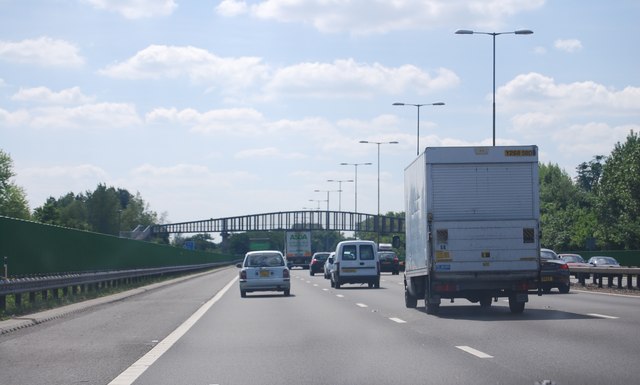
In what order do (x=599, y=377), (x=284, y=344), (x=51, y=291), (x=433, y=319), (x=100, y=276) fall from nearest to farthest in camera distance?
(x=599, y=377), (x=284, y=344), (x=433, y=319), (x=51, y=291), (x=100, y=276)

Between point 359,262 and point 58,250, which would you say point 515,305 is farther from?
point 359,262

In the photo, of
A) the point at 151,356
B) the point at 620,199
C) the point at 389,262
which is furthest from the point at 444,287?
the point at 620,199

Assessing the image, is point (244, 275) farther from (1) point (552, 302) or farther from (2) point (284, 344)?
(2) point (284, 344)

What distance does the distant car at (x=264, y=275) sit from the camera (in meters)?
33.7

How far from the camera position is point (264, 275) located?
33.8m

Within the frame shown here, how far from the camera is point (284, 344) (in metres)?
15.6

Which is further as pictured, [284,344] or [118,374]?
[284,344]

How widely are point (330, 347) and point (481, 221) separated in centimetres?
812

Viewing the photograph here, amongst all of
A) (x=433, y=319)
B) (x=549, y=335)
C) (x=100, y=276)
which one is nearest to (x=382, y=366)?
(x=549, y=335)

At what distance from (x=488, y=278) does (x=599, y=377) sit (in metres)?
11.1

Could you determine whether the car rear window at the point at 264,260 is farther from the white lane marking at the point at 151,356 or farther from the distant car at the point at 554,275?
the white lane marking at the point at 151,356

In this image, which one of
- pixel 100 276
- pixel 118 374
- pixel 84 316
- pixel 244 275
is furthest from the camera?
pixel 100 276

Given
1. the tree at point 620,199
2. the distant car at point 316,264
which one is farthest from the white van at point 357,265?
the tree at point 620,199

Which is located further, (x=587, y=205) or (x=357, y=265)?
(x=587, y=205)
